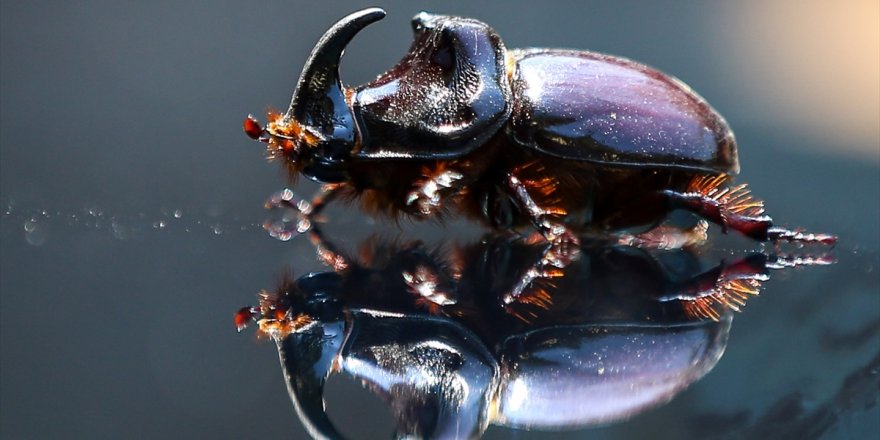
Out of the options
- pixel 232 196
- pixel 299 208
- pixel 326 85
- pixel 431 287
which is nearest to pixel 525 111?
pixel 326 85

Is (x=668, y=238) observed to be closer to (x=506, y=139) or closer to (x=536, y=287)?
(x=506, y=139)

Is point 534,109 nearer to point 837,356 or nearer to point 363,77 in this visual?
point 837,356

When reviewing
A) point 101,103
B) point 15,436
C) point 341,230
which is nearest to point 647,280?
point 341,230

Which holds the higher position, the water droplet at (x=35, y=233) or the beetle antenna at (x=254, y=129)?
the beetle antenna at (x=254, y=129)

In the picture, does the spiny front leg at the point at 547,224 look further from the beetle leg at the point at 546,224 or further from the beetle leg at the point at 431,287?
the beetle leg at the point at 431,287

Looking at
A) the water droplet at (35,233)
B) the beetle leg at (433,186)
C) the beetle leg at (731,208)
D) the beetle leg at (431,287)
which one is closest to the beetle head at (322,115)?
the beetle leg at (433,186)
